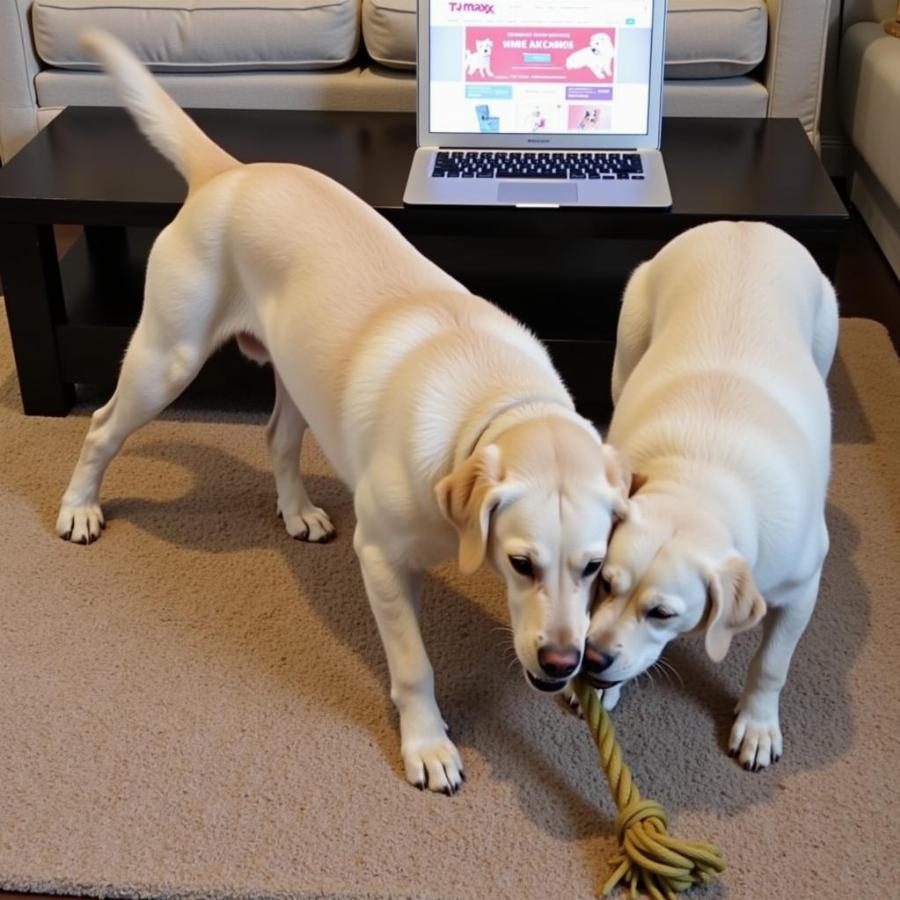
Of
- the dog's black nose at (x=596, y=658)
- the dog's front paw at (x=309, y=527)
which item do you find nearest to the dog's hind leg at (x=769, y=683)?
the dog's black nose at (x=596, y=658)

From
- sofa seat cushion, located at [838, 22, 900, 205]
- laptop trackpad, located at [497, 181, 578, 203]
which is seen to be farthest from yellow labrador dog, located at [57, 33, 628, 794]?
sofa seat cushion, located at [838, 22, 900, 205]

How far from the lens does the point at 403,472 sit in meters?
1.56

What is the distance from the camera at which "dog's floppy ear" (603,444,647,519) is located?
142 cm

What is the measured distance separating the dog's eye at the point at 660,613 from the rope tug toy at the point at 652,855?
0.18 metres

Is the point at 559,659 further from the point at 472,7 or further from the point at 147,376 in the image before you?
the point at 472,7

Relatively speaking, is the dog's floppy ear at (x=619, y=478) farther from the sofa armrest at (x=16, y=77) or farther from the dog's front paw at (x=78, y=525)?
the sofa armrest at (x=16, y=77)

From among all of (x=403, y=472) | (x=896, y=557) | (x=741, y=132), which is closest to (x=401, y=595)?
(x=403, y=472)

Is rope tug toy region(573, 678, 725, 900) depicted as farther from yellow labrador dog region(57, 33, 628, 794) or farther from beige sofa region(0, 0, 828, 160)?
beige sofa region(0, 0, 828, 160)

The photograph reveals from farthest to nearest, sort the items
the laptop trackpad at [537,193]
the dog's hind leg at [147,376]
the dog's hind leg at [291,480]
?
the laptop trackpad at [537,193], the dog's hind leg at [291,480], the dog's hind leg at [147,376]

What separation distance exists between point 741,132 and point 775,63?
0.29 meters

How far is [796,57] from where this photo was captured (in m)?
2.82

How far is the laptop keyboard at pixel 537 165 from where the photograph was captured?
234cm

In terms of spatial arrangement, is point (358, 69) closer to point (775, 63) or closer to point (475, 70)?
point (475, 70)

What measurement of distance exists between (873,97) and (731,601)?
2079 mm
